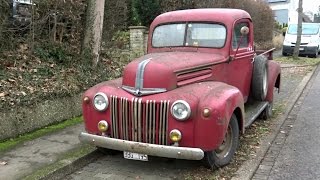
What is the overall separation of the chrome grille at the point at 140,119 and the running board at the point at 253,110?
5.90ft

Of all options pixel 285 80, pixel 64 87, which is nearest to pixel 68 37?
pixel 64 87

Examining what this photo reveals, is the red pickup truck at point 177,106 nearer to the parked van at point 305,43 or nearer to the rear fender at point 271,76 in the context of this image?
the rear fender at point 271,76

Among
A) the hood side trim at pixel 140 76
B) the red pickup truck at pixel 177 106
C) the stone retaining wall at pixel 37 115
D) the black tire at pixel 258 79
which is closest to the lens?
the red pickup truck at pixel 177 106

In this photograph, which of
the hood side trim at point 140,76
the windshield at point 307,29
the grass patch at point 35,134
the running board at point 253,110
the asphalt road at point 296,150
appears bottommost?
the asphalt road at point 296,150

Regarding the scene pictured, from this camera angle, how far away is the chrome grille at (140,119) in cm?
478

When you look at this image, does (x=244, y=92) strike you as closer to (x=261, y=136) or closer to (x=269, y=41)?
(x=261, y=136)

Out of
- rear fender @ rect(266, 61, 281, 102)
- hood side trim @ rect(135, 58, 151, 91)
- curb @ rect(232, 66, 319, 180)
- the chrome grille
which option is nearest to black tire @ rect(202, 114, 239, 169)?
curb @ rect(232, 66, 319, 180)

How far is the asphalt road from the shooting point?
519 centimetres

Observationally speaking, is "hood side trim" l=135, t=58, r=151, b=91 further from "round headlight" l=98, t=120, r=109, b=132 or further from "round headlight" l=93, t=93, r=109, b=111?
"round headlight" l=98, t=120, r=109, b=132

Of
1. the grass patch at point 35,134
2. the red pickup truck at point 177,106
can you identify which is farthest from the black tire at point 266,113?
the grass patch at point 35,134

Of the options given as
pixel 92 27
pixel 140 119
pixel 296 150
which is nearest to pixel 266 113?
pixel 296 150

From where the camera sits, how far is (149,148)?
468 cm

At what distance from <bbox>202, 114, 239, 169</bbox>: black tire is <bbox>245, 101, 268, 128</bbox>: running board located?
76cm

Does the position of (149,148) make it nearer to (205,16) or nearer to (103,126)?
(103,126)
